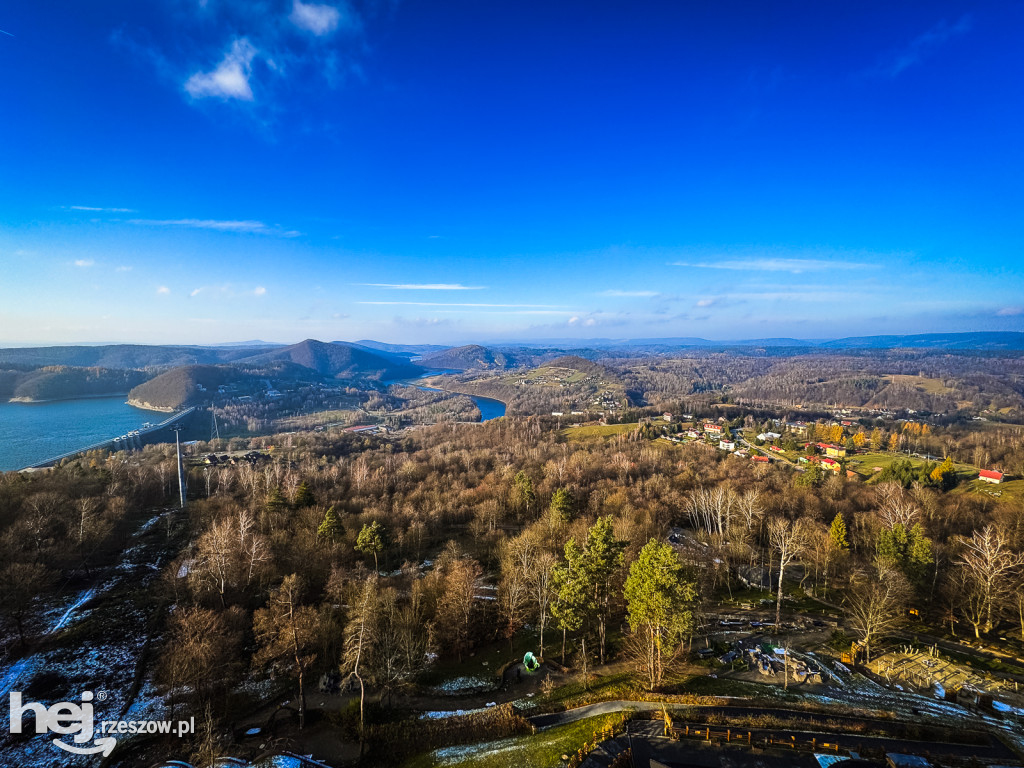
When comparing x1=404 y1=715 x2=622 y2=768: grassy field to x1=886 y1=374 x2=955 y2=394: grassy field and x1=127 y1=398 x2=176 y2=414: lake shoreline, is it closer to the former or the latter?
x1=127 y1=398 x2=176 y2=414: lake shoreline

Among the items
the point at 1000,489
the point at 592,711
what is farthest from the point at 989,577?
the point at 1000,489

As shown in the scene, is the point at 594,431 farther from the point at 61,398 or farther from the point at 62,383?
the point at 62,383

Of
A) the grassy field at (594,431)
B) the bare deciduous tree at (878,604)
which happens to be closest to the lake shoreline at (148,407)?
the grassy field at (594,431)

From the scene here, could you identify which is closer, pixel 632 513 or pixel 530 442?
pixel 632 513

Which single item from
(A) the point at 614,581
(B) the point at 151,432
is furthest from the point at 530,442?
(B) the point at 151,432

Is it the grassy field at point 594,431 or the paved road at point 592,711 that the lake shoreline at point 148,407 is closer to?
the grassy field at point 594,431

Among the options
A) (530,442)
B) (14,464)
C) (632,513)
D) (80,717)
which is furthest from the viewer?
(530,442)

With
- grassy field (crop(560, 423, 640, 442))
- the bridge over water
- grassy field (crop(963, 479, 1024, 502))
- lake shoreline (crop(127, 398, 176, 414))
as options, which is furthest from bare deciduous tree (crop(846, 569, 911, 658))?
lake shoreline (crop(127, 398, 176, 414))

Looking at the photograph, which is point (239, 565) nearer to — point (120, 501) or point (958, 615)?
point (120, 501)
